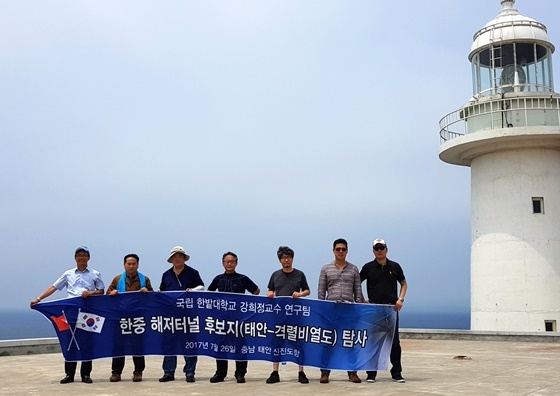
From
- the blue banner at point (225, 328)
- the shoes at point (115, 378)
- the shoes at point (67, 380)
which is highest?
the blue banner at point (225, 328)

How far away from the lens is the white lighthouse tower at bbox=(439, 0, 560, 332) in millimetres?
15961

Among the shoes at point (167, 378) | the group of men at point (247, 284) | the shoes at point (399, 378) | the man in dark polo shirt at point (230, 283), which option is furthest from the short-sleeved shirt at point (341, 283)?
the shoes at point (167, 378)

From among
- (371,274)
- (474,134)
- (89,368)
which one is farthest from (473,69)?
(89,368)

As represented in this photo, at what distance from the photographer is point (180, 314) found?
8180 mm

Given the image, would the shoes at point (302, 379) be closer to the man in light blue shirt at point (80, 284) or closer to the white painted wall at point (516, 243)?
the man in light blue shirt at point (80, 284)

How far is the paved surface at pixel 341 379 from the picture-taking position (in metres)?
6.73

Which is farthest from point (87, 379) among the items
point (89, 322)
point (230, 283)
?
point (230, 283)

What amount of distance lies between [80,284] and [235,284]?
2.05m

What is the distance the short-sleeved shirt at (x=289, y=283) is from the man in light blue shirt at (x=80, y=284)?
235cm

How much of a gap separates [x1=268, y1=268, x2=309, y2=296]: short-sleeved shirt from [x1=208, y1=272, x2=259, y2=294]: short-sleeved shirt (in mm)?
336

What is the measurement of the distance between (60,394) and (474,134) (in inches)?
514

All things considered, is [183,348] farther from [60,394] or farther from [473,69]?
[473,69]

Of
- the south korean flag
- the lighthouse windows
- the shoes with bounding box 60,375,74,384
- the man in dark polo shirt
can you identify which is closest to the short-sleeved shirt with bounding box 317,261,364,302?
the man in dark polo shirt

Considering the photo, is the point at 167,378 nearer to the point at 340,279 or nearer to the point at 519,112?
the point at 340,279
